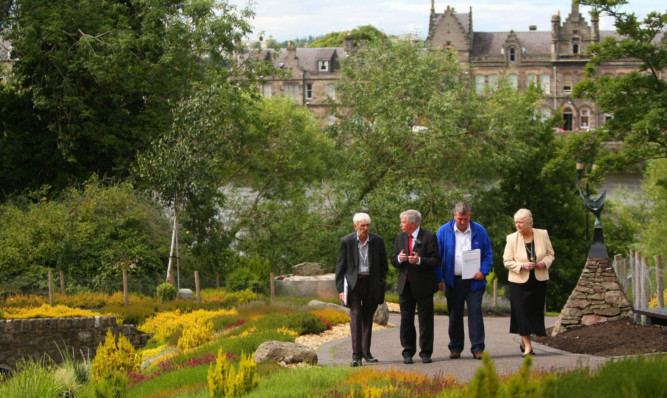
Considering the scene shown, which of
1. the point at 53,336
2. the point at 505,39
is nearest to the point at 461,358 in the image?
the point at 53,336

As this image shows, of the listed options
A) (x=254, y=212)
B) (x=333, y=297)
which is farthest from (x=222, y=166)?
(x=333, y=297)

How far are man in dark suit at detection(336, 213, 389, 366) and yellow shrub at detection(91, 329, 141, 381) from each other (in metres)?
3.42

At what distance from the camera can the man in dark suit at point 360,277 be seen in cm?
1158

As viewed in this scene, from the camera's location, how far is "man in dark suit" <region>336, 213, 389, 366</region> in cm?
1158

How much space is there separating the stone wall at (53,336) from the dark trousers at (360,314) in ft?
37.3

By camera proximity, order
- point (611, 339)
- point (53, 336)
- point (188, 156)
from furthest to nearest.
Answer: point (188, 156)
point (53, 336)
point (611, 339)

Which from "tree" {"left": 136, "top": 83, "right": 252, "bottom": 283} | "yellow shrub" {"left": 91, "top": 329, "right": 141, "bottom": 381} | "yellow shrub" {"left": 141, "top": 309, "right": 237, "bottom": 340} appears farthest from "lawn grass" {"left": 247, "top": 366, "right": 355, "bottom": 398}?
"tree" {"left": 136, "top": 83, "right": 252, "bottom": 283}

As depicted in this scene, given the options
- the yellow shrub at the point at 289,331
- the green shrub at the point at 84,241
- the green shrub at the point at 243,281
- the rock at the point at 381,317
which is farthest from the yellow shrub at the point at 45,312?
the yellow shrub at the point at 289,331

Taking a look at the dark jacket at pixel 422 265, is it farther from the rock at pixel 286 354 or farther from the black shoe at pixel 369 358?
the rock at pixel 286 354

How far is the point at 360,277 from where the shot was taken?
11633 mm

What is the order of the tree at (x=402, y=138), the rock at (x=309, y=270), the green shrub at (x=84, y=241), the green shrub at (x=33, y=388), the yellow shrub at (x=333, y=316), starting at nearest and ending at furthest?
1. the green shrub at (x=33, y=388)
2. the yellow shrub at (x=333, y=316)
3. the green shrub at (x=84, y=241)
4. the rock at (x=309, y=270)
5. the tree at (x=402, y=138)

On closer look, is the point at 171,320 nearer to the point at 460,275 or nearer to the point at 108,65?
the point at 460,275

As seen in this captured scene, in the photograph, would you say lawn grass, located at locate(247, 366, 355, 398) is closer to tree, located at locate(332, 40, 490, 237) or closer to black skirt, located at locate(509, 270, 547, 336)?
black skirt, located at locate(509, 270, 547, 336)

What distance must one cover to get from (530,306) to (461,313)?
2.94 ft
